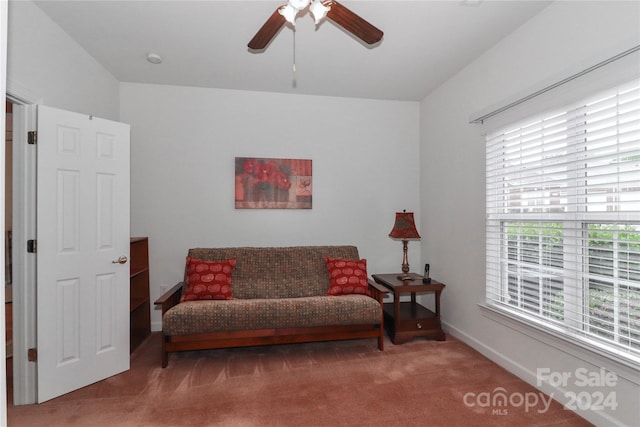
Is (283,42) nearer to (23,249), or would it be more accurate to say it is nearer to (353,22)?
(353,22)

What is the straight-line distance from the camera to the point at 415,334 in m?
3.17

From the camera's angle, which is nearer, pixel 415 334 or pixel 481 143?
pixel 481 143

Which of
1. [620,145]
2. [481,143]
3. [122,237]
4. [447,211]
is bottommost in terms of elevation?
[122,237]

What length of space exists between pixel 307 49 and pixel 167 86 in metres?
1.69

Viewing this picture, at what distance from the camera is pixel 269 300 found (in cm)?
287

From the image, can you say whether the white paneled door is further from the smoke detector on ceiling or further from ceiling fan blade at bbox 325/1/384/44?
ceiling fan blade at bbox 325/1/384/44

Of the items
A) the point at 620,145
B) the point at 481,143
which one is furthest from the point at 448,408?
the point at 481,143

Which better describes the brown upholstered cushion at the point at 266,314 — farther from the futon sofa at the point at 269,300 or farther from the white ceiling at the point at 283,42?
the white ceiling at the point at 283,42

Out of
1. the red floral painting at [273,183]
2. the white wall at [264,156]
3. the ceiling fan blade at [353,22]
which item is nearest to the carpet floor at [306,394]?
the white wall at [264,156]

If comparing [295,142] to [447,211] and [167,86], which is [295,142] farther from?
[447,211]

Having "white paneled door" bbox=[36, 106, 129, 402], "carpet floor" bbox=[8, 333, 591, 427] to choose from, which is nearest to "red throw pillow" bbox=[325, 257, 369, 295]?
"carpet floor" bbox=[8, 333, 591, 427]

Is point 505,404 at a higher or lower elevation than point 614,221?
lower

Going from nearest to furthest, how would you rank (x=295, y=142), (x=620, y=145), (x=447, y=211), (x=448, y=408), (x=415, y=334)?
(x=620, y=145), (x=448, y=408), (x=415, y=334), (x=447, y=211), (x=295, y=142)

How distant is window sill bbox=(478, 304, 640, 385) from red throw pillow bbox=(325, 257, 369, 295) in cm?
111
